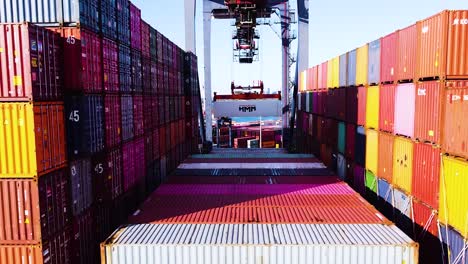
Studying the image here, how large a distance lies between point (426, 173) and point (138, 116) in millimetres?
13460

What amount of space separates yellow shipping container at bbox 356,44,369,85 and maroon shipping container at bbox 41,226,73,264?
16463 millimetres

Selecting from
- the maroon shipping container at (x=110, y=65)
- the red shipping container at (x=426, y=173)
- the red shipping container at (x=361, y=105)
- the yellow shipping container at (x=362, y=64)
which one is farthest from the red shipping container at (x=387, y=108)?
the maroon shipping container at (x=110, y=65)

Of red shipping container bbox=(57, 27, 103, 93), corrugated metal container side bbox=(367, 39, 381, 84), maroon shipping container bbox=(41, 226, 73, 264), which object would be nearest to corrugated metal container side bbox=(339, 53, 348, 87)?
corrugated metal container side bbox=(367, 39, 381, 84)

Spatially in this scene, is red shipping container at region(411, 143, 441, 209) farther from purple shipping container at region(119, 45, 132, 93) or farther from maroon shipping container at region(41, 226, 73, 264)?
purple shipping container at region(119, 45, 132, 93)

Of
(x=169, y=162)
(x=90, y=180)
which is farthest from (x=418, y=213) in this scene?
(x=169, y=162)

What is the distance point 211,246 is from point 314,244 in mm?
3006

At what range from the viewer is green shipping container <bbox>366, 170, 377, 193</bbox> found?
19900 mm

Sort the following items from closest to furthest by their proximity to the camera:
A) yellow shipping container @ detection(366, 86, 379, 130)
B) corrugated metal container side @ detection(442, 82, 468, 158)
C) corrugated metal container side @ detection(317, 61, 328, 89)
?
corrugated metal container side @ detection(442, 82, 468, 158) → yellow shipping container @ detection(366, 86, 379, 130) → corrugated metal container side @ detection(317, 61, 328, 89)

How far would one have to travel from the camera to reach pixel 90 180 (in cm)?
1481

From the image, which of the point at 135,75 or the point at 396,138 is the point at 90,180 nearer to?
the point at 135,75

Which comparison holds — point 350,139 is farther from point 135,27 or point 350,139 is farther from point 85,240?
point 85,240

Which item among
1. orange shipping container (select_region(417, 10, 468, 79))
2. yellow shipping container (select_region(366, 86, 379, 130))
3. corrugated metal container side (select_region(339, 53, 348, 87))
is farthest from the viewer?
corrugated metal container side (select_region(339, 53, 348, 87))

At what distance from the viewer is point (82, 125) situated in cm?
1395

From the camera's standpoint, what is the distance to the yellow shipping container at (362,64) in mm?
21875
